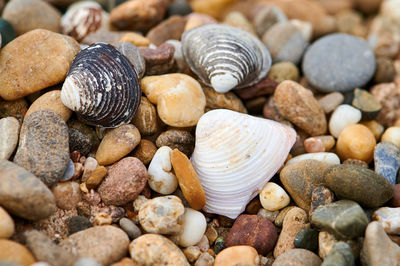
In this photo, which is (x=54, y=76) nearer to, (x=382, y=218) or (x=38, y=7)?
(x=38, y=7)

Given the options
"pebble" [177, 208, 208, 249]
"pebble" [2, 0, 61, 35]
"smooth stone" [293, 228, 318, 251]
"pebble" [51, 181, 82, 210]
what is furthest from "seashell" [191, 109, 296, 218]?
"pebble" [2, 0, 61, 35]

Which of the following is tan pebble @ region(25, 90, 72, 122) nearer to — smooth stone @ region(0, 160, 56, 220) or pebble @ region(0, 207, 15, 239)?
smooth stone @ region(0, 160, 56, 220)

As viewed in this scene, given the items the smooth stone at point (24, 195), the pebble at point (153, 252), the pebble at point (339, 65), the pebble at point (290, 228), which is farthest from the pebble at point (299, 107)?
the smooth stone at point (24, 195)

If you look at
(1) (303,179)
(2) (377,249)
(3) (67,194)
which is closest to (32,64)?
(3) (67,194)

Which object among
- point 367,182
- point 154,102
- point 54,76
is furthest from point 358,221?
point 54,76

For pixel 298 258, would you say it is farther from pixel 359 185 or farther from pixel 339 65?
pixel 339 65

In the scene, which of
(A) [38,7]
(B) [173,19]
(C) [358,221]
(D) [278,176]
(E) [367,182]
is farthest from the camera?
(B) [173,19]
